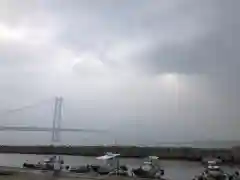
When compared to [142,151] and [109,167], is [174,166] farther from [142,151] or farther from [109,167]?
[142,151]

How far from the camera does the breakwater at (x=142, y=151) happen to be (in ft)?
191

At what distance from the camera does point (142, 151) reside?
6588 centimetres

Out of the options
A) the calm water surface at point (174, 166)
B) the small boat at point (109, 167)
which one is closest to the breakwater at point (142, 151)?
the calm water surface at point (174, 166)

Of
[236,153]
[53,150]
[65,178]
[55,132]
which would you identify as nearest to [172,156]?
[236,153]

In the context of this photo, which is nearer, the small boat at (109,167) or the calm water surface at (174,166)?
the small boat at (109,167)

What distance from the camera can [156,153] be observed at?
64375mm

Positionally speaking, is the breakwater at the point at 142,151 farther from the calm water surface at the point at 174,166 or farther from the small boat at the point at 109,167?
the small boat at the point at 109,167

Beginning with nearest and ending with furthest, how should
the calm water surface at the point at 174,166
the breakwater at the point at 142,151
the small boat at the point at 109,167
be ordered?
1. the small boat at the point at 109,167
2. the calm water surface at the point at 174,166
3. the breakwater at the point at 142,151

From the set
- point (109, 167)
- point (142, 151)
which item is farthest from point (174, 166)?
point (142, 151)

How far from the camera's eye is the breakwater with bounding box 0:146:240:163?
5837cm

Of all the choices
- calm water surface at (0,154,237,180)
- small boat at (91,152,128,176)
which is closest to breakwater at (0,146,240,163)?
calm water surface at (0,154,237,180)

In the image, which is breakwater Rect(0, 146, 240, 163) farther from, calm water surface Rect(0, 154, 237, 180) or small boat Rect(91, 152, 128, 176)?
small boat Rect(91, 152, 128, 176)

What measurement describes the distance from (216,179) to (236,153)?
31282 mm

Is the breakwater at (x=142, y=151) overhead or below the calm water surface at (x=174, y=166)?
overhead
